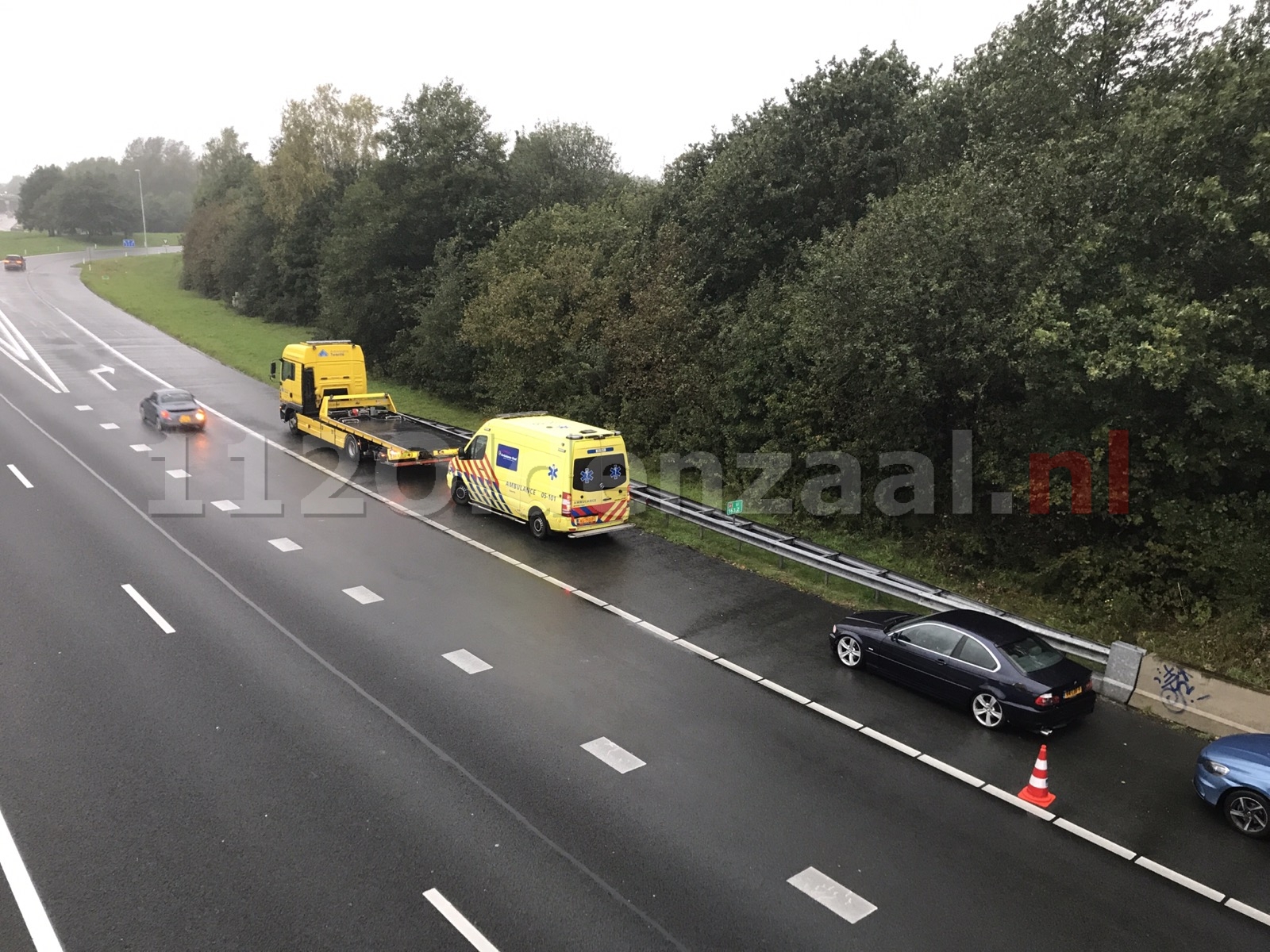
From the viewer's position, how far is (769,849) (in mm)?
8773

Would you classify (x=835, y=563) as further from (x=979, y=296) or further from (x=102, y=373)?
(x=102, y=373)

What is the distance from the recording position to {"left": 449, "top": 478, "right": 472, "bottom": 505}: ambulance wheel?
2083 cm

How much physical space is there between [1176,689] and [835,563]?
589 cm

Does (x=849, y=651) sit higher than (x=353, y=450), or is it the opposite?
(x=353, y=450)

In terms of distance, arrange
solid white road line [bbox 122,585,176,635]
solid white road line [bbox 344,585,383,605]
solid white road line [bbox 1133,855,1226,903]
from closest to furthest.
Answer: solid white road line [bbox 1133,855,1226,903] → solid white road line [bbox 122,585,176,635] → solid white road line [bbox 344,585,383,605]

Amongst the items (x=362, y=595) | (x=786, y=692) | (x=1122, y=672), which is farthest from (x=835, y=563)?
(x=362, y=595)

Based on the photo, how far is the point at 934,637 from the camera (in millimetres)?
12133

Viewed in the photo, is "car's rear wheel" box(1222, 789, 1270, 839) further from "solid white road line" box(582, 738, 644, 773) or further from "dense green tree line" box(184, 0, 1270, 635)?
"solid white road line" box(582, 738, 644, 773)

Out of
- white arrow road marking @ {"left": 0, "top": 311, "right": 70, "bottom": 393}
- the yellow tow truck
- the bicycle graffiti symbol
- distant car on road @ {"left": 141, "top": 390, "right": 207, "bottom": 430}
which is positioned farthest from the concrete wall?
A: white arrow road marking @ {"left": 0, "top": 311, "right": 70, "bottom": 393}

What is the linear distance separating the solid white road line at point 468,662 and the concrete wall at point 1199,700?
30.5ft

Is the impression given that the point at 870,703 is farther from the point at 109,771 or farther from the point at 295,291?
the point at 295,291

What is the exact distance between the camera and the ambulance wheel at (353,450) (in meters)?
24.8

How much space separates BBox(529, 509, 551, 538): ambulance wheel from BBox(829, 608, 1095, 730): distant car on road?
7.72m

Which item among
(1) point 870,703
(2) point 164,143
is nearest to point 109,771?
(1) point 870,703
